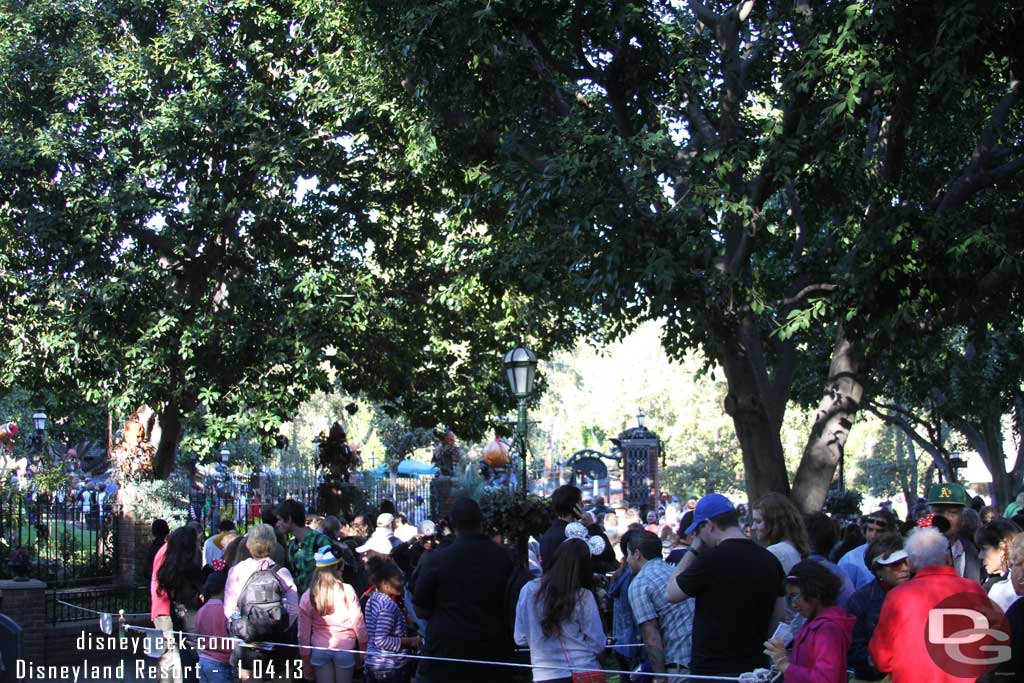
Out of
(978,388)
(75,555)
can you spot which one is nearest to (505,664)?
(75,555)

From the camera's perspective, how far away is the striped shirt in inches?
336

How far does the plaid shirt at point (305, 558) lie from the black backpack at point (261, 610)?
1.53 m

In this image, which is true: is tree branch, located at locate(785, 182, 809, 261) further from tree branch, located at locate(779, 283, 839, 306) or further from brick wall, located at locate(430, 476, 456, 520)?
brick wall, located at locate(430, 476, 456, 520)

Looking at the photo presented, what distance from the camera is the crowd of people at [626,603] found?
561 cm

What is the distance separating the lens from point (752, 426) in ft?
43.7

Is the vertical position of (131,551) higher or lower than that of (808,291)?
lower

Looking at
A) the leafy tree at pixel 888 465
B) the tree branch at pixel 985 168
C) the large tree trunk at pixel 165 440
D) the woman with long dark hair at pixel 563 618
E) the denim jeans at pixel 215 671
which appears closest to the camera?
the woman with long dark hair at pixel 563 618

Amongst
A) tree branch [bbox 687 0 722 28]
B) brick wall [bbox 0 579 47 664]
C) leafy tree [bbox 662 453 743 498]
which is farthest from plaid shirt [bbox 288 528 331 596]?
leafy tree [bbox 662 453 743 498]

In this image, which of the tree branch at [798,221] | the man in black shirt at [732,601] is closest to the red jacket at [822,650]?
the man in black shirt at [732,601]

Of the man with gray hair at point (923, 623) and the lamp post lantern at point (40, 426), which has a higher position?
the lamp post lantern at point (40, 426)

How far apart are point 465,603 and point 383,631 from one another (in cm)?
192

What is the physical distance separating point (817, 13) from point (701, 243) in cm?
273

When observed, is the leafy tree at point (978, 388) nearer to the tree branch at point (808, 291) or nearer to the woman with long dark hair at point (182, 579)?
the tree branch at point (808, 291)

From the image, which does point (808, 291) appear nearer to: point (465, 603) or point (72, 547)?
point (465, 603)
